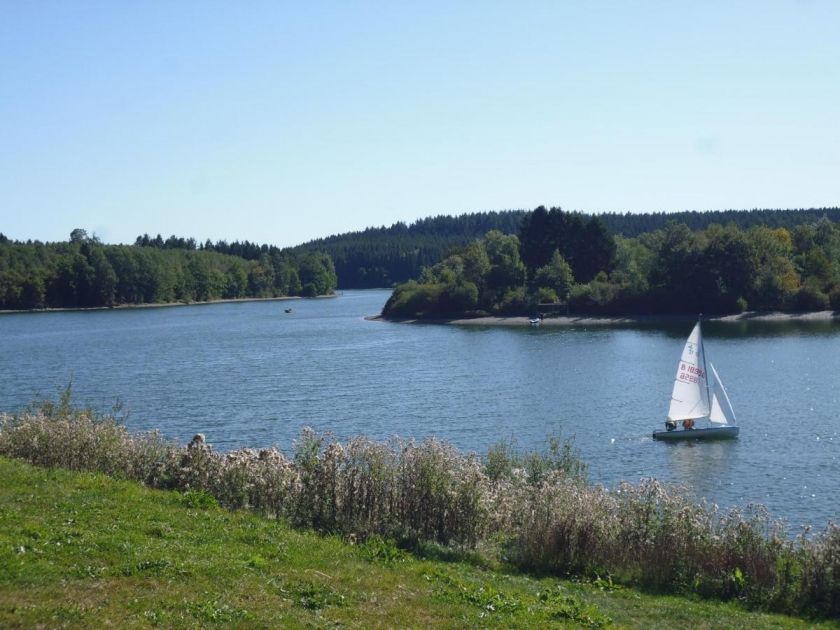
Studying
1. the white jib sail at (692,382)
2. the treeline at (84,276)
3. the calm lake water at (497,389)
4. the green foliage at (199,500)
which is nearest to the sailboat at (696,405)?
the white jib sail at (692,382)

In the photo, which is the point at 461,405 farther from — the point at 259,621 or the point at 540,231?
the point at 540,231

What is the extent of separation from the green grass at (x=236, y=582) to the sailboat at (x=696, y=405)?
90.2 feet

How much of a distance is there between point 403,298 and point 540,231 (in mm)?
23170

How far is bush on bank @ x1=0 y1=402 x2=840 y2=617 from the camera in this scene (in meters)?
14.2

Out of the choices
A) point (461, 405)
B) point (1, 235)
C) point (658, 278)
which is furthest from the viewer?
point (1, 235)

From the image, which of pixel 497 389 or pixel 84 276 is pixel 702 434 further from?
pixel 84 276

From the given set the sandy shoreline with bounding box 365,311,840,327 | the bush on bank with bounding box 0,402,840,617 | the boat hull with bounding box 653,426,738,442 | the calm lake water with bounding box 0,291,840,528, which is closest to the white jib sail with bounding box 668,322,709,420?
the calm lake water with bounding box 0,291,840,528

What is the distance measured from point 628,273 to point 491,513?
336 feet

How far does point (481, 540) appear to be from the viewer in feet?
52.3

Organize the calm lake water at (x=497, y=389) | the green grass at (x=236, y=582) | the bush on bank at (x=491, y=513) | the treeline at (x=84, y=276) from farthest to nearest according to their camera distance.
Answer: the treeline at (x=84, y=276), the calm lake water at (x=497, y=389), the bush on bank at (x=491, y=513), the green grass at (x=236, y=582)

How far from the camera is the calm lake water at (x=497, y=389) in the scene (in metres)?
34.5

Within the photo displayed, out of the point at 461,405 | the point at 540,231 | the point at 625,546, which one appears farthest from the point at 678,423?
the point at 540,231

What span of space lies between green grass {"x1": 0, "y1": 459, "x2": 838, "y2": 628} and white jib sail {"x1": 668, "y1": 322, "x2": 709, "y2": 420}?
1180 inches

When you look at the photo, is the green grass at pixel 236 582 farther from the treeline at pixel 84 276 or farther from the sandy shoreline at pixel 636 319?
the treeline at pixel 84 276
